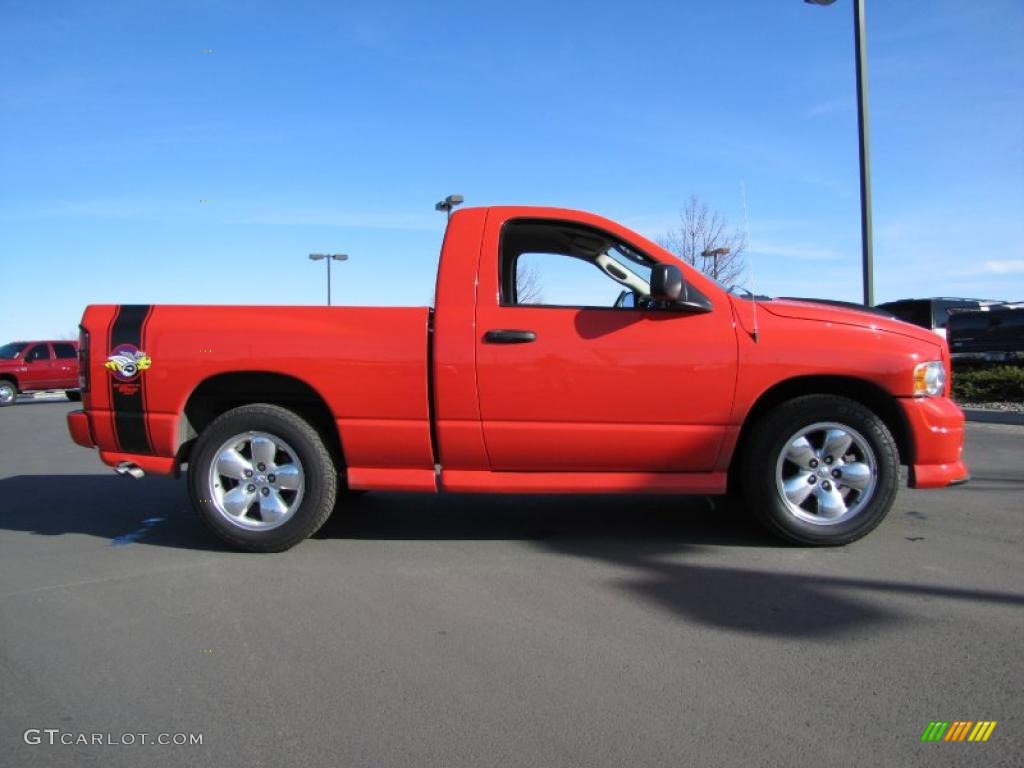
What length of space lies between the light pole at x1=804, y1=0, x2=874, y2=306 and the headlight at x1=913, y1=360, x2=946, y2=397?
20.9 ft

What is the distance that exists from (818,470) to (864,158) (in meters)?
7.66

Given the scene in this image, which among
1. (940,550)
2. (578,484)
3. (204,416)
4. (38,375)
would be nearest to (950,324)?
(940,550)

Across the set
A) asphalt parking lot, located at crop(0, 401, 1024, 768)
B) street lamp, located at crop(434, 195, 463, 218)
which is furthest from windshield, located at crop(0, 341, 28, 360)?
asphalt parking lot, located at crop(0, 401, 1024, 768)

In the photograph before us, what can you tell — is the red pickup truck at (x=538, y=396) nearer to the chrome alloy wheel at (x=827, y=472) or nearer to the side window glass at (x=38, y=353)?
the chrome alloy wheel at (x=827, y=472)

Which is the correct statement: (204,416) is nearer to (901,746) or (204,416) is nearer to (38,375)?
(901,746)

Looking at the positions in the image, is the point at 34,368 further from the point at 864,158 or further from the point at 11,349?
the point at 864,158

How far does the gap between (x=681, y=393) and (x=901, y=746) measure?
2.23 meters

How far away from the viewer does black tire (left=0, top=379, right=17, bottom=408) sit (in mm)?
22625

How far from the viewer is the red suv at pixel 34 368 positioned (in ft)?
74.9

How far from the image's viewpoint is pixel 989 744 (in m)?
2.50

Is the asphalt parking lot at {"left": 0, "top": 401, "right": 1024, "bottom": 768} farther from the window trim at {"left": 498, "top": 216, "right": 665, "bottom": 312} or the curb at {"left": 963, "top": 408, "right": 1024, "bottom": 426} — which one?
the curb at {"left": 963, "top": 408, "right": 1024, "bottom": 426}

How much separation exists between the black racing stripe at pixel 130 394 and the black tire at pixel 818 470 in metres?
3.62

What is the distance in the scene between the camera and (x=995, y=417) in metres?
11.4

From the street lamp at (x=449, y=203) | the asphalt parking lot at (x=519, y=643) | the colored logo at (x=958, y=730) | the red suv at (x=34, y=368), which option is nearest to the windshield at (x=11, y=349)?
the red suv at (x=34, y=368)
